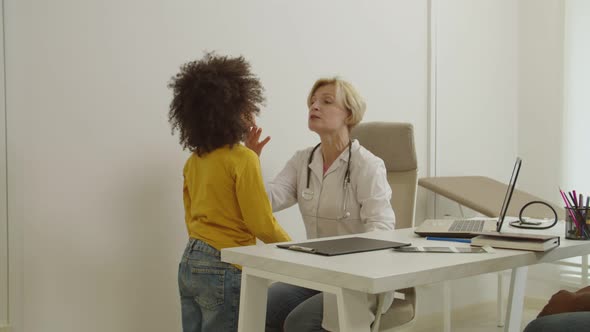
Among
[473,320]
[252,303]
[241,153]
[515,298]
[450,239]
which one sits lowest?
[473,320]

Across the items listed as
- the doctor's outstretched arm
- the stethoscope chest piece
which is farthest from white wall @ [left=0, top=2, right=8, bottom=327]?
the doctor's outstretched arm

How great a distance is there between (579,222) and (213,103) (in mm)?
1059

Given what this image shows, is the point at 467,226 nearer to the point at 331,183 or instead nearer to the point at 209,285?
the point at 331,183

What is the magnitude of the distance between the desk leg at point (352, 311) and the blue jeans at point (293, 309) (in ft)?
1.91

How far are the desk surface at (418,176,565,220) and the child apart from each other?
4.58 feet

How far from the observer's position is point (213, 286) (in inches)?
73.7

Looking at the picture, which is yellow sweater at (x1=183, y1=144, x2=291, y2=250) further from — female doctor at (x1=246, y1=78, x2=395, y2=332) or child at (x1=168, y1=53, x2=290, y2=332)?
female doctor at (x1=246, y1=78, x2=395, y2=332)

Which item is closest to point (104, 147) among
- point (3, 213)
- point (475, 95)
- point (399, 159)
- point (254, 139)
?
point (3, 213)

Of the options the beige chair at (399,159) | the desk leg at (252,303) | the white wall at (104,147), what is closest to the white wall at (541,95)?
the beige chair at (399,159)

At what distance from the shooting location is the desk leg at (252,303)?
150 centimetres

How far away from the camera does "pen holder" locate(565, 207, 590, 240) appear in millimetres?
1712

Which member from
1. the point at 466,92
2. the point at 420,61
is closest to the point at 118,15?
the point at 420,61

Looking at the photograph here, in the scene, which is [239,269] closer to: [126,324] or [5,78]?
[126,324]

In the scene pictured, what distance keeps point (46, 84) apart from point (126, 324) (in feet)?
2.92
